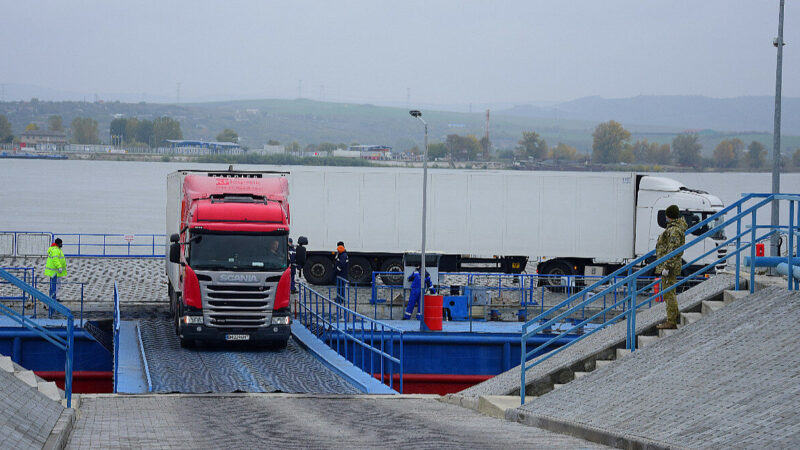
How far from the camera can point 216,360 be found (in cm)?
2033

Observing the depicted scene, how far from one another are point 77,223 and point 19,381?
325 feet

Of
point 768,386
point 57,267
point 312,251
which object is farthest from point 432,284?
point 768,386

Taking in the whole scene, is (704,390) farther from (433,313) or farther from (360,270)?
(360,270)

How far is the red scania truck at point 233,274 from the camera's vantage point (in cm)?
2097

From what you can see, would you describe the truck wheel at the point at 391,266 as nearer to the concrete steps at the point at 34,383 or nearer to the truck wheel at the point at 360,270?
the truck wheel at the point at 360,270

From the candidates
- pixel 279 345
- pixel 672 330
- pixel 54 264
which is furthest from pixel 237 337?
pixel 672 330

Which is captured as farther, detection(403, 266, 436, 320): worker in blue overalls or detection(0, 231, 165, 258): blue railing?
detection(0, 231, 165, 258): blue railing

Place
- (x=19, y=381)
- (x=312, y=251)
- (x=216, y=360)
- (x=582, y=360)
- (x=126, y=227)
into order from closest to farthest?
(x=19, y=381) < (x=582, y=360) < (x=216, y=360) < (x=312, y=251) < (x=126, y=227)

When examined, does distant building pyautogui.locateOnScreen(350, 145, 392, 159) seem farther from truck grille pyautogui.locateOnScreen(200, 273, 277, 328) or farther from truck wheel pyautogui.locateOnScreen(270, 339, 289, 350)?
truck grille pyautogui.locateOnScreen(200, 273, 277, 328)

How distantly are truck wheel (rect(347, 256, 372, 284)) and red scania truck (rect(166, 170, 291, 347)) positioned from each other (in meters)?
13.8

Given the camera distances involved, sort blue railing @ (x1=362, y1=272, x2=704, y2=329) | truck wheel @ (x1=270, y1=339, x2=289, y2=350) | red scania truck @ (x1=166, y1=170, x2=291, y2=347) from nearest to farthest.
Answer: red scania truck @ (x1=166, y1=170, x2=291, y2=347)
truck wheel @ (x1=270, y1=339, x2=289, y2=350)
blue railing @ (x1=362, y1=272, x2=704, y2=329)

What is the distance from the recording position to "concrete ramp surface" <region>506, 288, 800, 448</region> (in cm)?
1012

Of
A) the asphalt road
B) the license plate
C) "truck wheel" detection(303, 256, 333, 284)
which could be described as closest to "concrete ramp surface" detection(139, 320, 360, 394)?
the license plate

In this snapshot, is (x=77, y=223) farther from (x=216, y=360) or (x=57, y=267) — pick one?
(x=216, y=360)
